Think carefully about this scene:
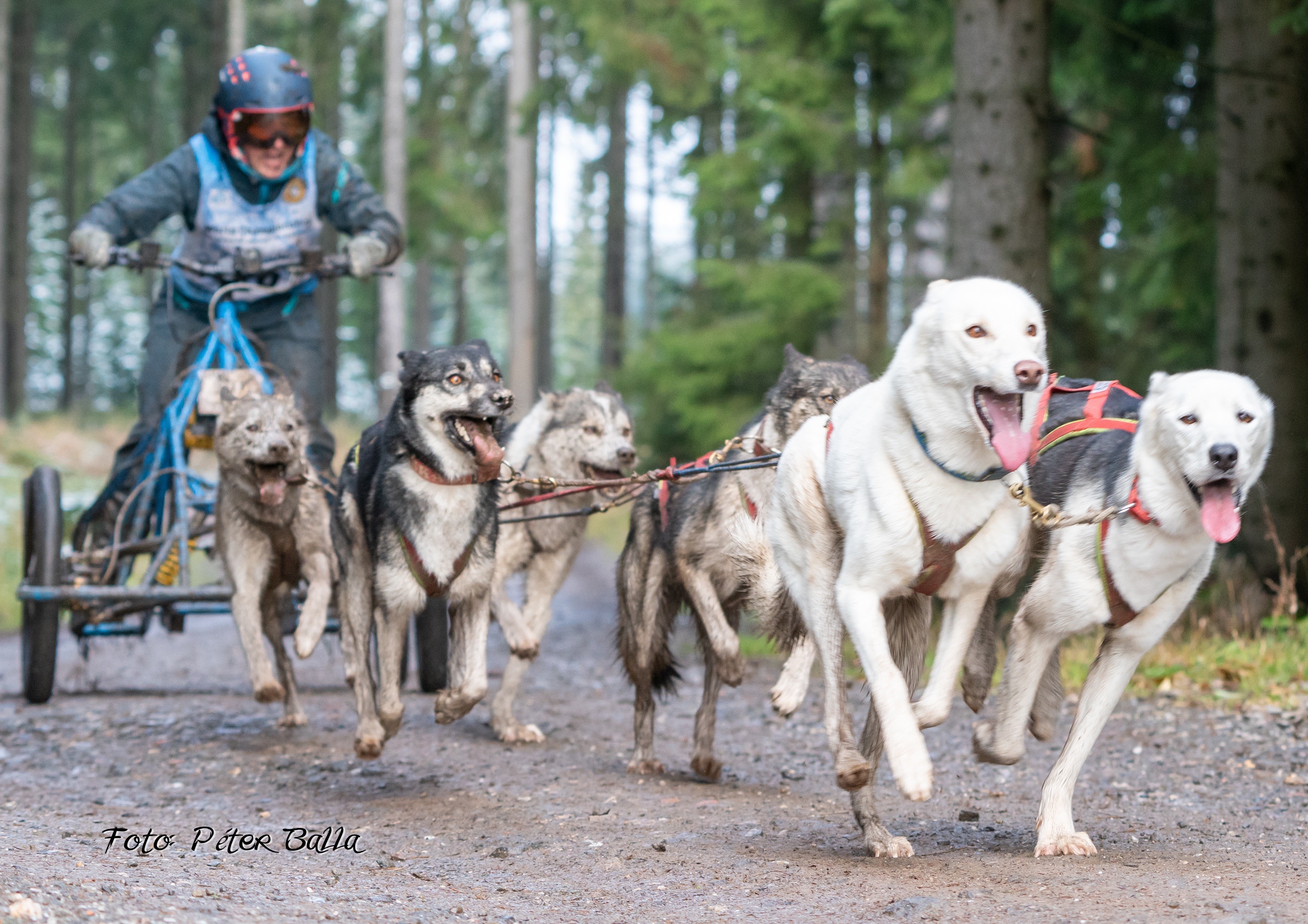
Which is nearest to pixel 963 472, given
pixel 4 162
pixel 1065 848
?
pixel 1065 848

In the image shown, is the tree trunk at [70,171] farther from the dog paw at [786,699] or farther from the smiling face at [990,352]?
the smiling face at [990,352]

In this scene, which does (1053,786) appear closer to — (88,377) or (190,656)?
(190,656)

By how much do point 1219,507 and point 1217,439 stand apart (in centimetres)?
20

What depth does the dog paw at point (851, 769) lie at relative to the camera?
392 cm

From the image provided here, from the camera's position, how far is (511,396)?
16.4 feet

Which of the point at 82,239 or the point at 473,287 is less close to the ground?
the point at 473,287

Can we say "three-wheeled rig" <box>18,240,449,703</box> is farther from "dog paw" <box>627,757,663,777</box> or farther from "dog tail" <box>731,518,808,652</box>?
"dog tail" <box>731,518,808,652</box>

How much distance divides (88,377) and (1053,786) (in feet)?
151

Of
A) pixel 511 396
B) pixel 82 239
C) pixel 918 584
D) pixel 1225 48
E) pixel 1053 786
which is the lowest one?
pixel 1053 786

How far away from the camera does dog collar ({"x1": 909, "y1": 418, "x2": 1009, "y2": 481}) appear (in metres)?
3.65

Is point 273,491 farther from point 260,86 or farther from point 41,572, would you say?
point 260,86

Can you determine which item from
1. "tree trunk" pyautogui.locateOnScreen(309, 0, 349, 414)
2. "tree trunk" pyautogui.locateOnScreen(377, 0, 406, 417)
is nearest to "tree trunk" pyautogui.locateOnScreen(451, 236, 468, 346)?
"tree trunk" pyautogui.locateOnScreen(309, 0, 349, 414)

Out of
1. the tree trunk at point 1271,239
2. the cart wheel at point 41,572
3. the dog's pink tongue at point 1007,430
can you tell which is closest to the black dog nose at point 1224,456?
the dog's pink tongue at point 1007,430

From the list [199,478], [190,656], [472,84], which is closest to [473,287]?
[472,84]
